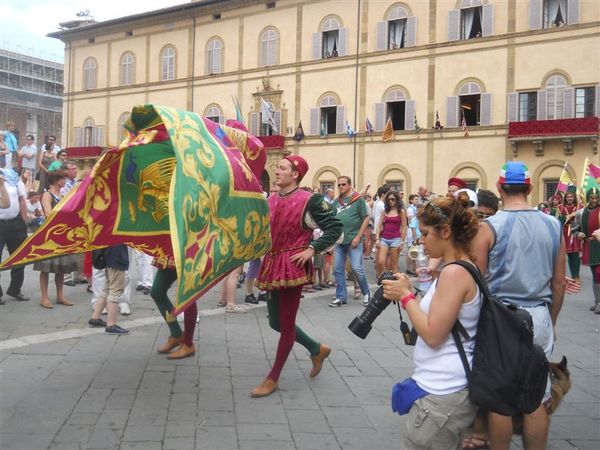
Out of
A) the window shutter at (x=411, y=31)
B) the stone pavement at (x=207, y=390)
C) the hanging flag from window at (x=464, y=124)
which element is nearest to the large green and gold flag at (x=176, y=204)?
the stone pavement at (x=207, y=390)

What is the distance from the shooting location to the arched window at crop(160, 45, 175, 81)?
35719 millimetres

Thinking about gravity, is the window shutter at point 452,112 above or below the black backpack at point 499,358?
above

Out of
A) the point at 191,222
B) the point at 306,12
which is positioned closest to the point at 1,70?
the point at 306,12

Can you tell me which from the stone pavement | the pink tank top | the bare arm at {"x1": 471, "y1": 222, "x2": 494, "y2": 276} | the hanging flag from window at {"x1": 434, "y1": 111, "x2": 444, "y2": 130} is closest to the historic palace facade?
the hanging flag from window at {"x1": 434, "y1": 111, "x2": 444, "y2": 130}

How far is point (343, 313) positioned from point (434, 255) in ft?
19.2

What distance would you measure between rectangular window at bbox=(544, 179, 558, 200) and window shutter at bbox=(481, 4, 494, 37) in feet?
22.8

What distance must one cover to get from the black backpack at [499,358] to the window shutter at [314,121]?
29.1 meters

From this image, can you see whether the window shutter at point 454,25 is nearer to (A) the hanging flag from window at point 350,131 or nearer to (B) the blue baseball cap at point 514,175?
(A) the hanging flag from window at point 350,131

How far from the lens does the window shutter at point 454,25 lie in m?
27.5

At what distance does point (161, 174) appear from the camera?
201 inches

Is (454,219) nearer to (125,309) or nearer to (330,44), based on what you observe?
(125,309)

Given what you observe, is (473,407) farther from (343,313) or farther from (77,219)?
(343,313)

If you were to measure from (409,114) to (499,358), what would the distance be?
27.1 meters

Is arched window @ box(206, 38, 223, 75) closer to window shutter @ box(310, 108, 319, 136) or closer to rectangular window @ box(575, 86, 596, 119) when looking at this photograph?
window shutter @ box(310, 108, 319, 136)
